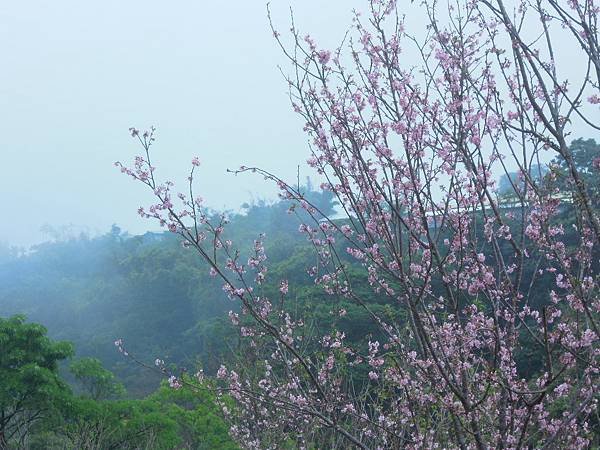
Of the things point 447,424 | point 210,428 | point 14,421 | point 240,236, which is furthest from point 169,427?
point 240,236

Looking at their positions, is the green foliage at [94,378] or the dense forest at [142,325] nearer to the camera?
the dense forest at [142,325]

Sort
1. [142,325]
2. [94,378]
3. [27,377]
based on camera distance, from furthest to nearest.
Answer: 1. [142,325]
2. [94,378]
3. [27,377]

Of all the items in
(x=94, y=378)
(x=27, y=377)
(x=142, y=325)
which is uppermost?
(x=142, y=325)

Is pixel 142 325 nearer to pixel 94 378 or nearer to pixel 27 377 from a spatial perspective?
pixel 94 378

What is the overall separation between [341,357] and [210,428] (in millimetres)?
7048

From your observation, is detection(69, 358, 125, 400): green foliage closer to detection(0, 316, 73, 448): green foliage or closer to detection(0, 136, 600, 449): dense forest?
detection(0, 136, 600, 449): dense forest

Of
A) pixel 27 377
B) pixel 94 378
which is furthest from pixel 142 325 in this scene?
pixel 27 377

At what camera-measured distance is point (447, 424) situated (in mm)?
4246

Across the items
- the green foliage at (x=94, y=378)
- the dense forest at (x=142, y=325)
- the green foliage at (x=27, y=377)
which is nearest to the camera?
the dense forest at (x=142, y=325)

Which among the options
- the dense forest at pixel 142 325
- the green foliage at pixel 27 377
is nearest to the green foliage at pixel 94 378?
the dense forest at pixel 142 325

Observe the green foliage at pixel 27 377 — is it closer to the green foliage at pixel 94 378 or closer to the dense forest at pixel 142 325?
the dense forest at pixel 142 325

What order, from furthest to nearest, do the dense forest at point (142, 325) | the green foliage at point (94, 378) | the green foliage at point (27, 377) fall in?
1. the green foliage at point (94, 378)
2. the green foliage at point (27, 377)
3. the dense forest at point (142, 325)

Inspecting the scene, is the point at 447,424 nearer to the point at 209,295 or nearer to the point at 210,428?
the point at 210,428

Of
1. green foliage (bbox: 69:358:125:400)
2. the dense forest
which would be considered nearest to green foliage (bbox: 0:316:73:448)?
the dense forest
